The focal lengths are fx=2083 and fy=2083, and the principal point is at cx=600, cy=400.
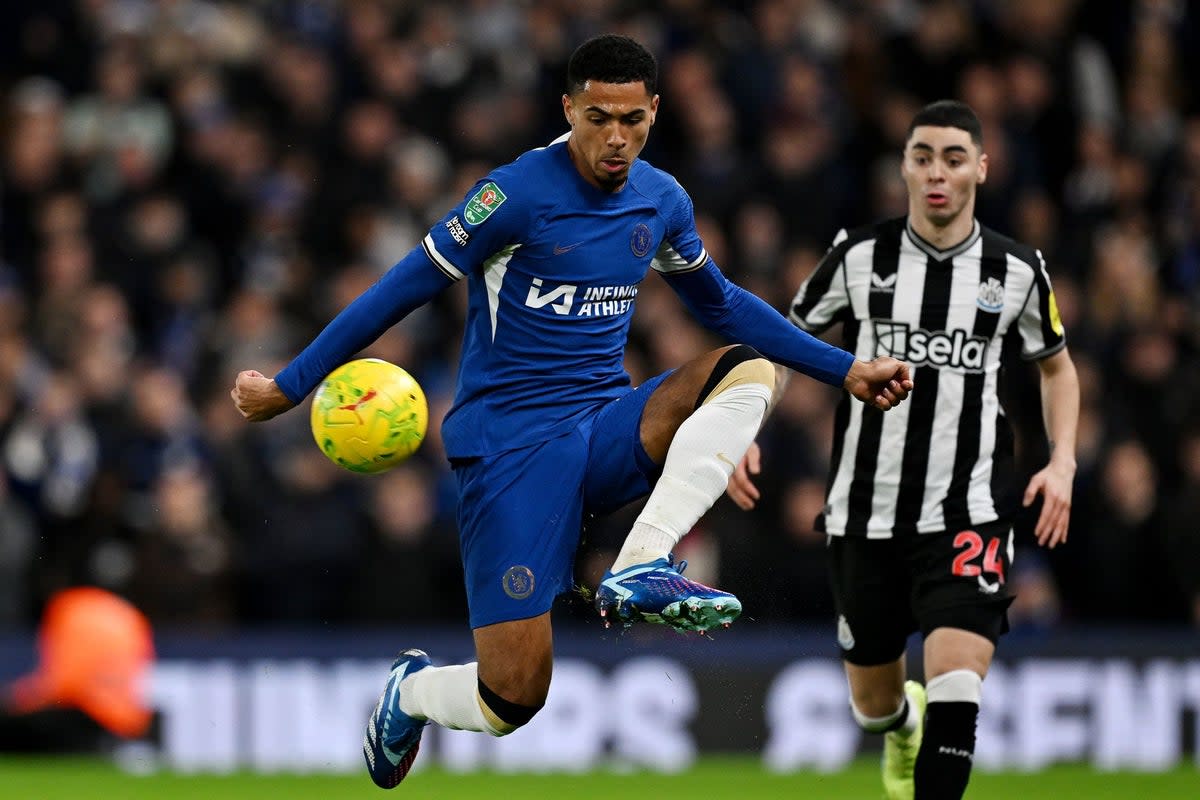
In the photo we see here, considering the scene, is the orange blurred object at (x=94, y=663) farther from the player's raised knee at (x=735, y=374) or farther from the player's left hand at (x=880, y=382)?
the player's left hand at (x=880, y=382)

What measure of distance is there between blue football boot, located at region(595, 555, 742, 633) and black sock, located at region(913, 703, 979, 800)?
130cm

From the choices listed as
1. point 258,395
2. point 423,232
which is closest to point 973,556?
point 258,395

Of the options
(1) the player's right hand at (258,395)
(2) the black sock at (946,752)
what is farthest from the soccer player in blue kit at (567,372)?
(2) the black sock at (946,752)

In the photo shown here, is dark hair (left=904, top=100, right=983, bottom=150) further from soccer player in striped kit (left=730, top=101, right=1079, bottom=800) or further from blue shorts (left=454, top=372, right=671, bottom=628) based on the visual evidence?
blue shorts (left=454, top=372, right=671, bottom=628)

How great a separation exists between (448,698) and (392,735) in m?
0.38

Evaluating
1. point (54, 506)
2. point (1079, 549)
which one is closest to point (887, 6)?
point (1079, 549)

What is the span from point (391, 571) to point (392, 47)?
3.98 metres

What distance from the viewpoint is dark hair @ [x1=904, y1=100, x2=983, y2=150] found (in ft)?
24.1

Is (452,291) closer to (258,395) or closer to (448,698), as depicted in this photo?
(448,698)

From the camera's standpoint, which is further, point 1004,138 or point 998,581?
point 1004,138

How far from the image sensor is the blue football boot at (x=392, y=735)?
7211 millimetres

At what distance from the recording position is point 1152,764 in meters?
11.1

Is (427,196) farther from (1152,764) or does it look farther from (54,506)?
(1152,764)

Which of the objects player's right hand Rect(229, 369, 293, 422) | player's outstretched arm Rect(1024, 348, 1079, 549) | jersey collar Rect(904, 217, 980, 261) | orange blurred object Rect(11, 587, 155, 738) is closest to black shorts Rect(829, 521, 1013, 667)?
player's outstretched arm Rect(1024, 348, 1079, 549)
